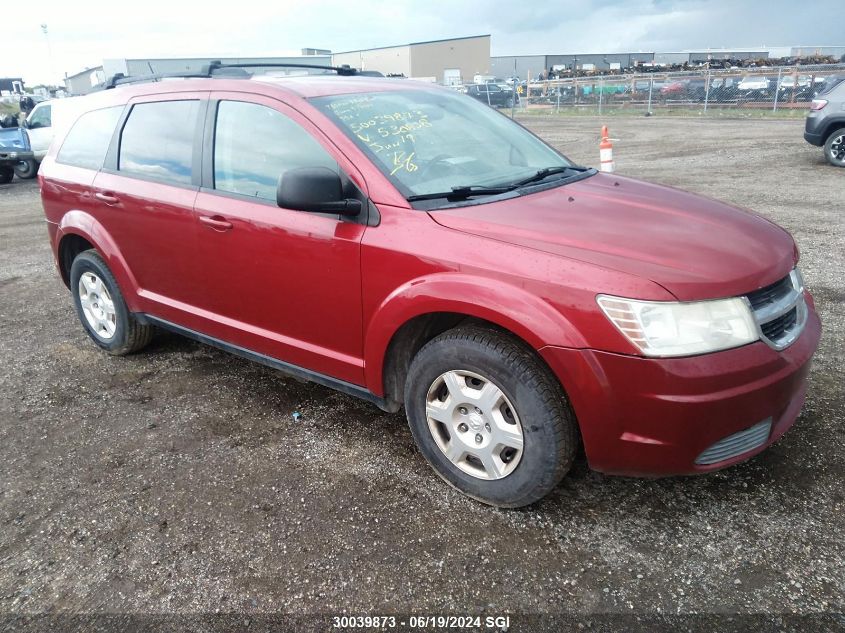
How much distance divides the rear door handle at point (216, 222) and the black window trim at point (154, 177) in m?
0.21

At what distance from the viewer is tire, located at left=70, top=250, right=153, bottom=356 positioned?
436 cm

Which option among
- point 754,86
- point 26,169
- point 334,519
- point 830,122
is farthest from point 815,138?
point 26,169

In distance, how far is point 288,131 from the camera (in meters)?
3.16

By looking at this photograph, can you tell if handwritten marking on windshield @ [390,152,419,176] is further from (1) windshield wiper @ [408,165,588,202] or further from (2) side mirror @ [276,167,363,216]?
(2) side mirror @ [276,167,363,216]

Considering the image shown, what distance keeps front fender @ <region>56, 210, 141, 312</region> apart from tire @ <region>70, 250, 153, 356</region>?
0.11m

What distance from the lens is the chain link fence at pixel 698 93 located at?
22344mm

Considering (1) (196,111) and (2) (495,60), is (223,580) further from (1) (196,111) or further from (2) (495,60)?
(2) (495,60)

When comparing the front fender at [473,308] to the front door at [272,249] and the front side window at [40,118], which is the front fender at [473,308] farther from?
the front side window at [40,118]

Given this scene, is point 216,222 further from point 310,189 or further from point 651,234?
point 651,234

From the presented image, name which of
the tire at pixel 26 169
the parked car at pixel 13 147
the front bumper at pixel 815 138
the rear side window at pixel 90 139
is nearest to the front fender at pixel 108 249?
the rear side window at pixel 90 139

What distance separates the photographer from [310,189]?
2688 mm

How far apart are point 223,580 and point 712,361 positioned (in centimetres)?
196

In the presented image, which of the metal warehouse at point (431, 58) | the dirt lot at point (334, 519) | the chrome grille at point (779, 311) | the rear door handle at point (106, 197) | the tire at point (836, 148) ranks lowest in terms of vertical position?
the dirt lot at point (334, 519)

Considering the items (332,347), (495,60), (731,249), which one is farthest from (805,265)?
(495,60)
